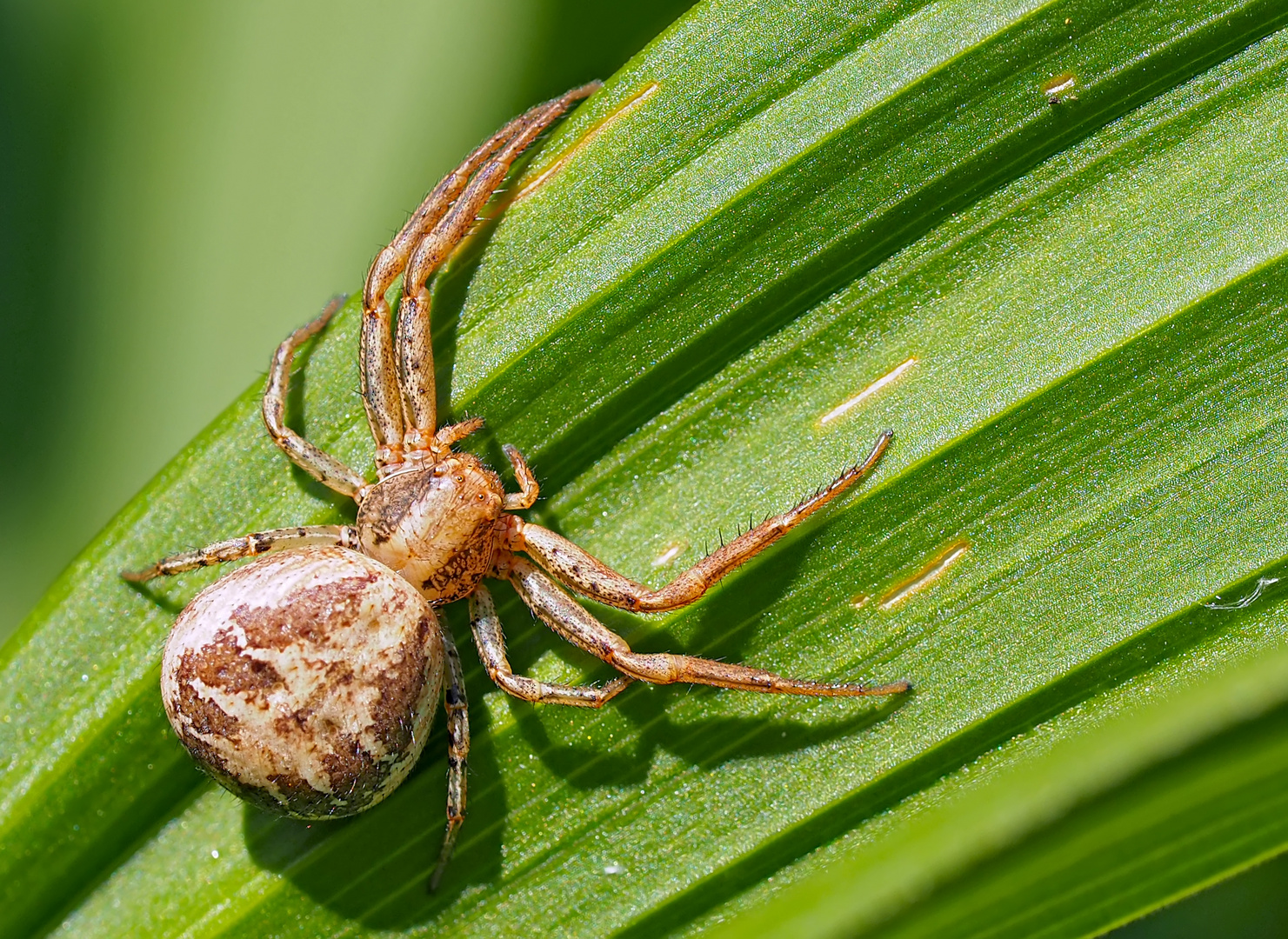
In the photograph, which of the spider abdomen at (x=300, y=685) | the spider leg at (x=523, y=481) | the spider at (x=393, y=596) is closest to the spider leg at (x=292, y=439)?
the spider at (x=393, y=596)

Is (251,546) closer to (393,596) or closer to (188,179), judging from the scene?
(393,596)

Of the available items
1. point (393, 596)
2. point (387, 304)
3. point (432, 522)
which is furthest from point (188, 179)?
point (393, 596)

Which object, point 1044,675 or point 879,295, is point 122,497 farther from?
point 1044,675

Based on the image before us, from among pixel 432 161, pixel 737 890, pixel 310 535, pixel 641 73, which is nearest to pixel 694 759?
pixel 737 890

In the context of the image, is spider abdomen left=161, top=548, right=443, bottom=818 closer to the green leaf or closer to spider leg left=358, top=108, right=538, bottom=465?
the green leaf

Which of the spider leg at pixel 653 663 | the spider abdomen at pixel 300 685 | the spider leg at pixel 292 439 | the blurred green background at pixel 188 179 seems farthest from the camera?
the blurred green background at pixel 188 179

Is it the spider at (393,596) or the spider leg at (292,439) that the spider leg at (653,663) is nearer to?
the spider at (393,596)
